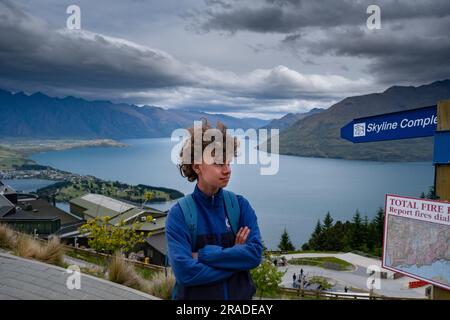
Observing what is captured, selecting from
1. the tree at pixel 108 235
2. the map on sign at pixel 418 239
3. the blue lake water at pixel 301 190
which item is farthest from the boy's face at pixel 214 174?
the blue lake water at pixel 301 190

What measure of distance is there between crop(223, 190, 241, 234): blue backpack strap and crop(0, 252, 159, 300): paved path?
8.79 feet

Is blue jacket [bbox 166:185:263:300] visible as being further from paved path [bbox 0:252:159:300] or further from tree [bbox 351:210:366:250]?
tree [bbox 351:210:366:250]

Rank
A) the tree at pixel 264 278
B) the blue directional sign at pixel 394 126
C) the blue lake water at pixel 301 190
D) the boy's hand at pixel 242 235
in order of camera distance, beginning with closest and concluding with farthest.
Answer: the boy's hand at pixel 242 235, the blue directional sign at pixel 394 126, the tree at pixel 264 278, the blue lake water at pixel 301 190

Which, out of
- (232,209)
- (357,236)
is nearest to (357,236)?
(357,236)

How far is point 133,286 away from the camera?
5.94m

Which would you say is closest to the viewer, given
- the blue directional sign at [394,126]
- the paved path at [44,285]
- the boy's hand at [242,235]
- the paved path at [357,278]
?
the boy's hand at [242,235]

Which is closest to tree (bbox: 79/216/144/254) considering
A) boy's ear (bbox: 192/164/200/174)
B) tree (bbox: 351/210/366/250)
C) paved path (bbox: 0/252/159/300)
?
paved path (bbox: 0/252/159/300)

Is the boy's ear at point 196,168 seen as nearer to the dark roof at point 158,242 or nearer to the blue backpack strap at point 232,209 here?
the blue backpack strap at point 232,209

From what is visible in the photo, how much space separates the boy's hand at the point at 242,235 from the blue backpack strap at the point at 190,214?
261 mm

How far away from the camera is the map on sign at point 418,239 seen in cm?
337

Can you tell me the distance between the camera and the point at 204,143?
2.46 meters
